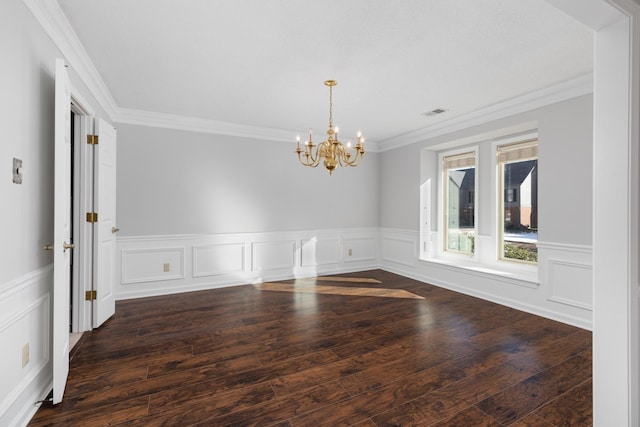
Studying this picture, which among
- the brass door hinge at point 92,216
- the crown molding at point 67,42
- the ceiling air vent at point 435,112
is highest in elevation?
the ceiling air vent at point 435,112

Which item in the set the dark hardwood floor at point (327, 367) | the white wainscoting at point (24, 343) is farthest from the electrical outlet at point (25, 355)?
the dark hardwood floor at point (327, 367)

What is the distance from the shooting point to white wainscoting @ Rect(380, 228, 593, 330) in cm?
335

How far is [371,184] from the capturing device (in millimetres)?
6312

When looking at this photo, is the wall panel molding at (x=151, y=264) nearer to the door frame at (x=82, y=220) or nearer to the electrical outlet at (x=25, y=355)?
the door frame at (x=82, y=220)

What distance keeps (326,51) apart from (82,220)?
111 inches

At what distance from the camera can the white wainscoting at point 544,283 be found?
3.35 meters

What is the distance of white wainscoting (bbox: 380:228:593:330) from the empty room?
0.02m

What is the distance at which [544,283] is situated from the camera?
3.67m

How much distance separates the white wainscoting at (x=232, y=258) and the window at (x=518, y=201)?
2379 mm

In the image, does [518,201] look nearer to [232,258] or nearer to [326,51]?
[326,51]

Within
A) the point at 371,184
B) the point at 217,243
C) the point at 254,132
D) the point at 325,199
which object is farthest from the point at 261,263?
the point at 371,184

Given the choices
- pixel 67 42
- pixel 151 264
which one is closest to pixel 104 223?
pixel 151 264

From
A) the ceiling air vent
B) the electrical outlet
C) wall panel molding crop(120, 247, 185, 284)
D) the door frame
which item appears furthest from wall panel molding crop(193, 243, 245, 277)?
the ceiling air vent

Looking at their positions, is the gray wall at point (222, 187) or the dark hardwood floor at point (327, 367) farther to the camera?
the gray wall at point (222, 187)
